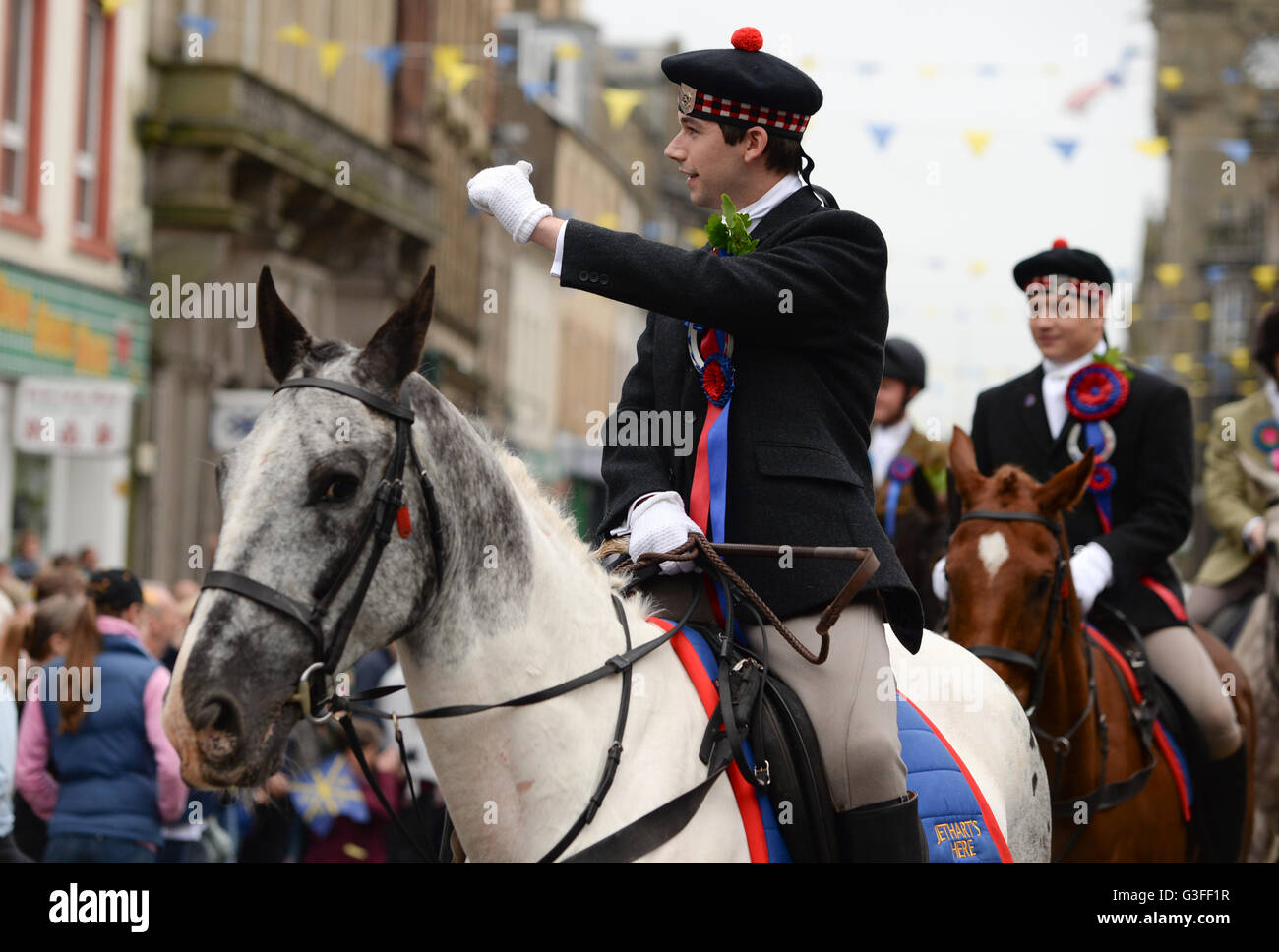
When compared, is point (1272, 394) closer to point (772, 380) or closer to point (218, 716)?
point (772, 380)

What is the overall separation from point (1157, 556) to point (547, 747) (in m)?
4.01

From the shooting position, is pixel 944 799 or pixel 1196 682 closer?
pixel 944 799

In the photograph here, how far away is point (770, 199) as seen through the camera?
4305 mm

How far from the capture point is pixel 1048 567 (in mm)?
6461

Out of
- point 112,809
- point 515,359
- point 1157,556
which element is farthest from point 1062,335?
point 515,359

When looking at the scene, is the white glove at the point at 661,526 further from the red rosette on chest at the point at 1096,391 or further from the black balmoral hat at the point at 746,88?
the red rosette on chest at the point at 1096,391

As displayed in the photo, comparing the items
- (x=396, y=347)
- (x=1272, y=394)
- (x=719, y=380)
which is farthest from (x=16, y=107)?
(x=396, y=347)

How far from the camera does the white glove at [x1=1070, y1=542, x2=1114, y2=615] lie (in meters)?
6.86

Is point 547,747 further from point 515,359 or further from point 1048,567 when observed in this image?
point 515,359

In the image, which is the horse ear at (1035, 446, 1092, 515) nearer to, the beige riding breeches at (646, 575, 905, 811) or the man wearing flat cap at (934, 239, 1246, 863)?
the man wearing flat cap at (934, 239, 1246, 863)

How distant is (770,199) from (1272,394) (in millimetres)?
5982

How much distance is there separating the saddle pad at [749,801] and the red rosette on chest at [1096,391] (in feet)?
12.1

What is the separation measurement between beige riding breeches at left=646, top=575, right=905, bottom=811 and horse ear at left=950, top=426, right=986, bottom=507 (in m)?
2.65

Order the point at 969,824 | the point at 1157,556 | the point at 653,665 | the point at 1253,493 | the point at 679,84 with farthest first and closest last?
the point at 1253,493
the point at 1157,556
the point at 969,824
the point at 679,84
the point at 653,665
